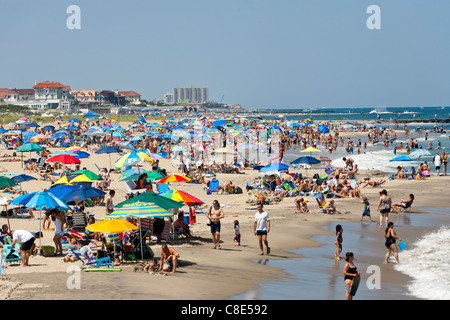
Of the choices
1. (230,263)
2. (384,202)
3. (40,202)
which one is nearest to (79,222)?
(40,202)

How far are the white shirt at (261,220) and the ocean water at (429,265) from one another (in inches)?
115

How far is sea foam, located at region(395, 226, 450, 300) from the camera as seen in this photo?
955 centimetres

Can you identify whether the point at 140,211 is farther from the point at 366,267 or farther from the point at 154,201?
the point at 366,267

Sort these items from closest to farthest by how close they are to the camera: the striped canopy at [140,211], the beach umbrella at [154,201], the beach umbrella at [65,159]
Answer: the striped canopy at [140,211], the beach umbrella at [154,201], the beach umbrella at [65,159]

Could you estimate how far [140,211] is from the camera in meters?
10.3

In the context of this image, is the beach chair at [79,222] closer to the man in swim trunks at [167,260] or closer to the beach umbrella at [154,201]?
the beach umbrella at [154,201]

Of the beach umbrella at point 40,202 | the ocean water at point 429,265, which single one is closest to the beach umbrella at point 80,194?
the beach umbrella at point 40,202

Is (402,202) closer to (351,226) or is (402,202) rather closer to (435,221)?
(435,221)

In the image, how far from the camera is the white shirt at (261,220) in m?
11.2

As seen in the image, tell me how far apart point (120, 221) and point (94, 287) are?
1.82 metres

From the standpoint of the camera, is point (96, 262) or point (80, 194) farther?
point (80, 194)

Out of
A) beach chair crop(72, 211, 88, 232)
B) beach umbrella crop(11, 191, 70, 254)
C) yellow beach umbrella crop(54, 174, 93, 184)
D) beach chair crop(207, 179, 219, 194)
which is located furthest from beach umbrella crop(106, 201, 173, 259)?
beach chair crop(207, 179, 219, 194)

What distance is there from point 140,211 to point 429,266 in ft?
20.6

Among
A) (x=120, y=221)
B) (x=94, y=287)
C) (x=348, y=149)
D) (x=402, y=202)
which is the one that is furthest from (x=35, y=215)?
(x=348, y=149)
